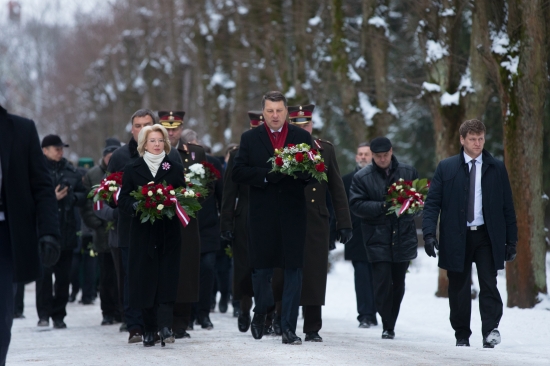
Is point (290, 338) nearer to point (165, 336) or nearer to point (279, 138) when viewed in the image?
point (165, 336)

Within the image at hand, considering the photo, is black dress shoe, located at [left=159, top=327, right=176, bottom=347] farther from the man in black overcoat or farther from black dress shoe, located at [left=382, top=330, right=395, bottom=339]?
the man in black overcoat

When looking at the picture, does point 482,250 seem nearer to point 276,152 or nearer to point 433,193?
point 433,193

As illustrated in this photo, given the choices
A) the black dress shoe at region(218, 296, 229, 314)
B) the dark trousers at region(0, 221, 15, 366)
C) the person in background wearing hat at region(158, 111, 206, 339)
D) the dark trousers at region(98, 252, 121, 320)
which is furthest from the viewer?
the black dress shoe at region(218, 296, 229, 314)

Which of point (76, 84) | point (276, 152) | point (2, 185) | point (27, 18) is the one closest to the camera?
point (2, 185)

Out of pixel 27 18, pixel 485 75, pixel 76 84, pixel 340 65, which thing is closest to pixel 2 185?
pixel 485 75

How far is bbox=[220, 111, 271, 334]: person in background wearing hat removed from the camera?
36.0 feet

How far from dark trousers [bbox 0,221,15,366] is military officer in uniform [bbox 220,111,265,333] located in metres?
4.72

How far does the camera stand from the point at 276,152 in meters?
9.33

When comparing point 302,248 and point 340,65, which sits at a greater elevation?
point 340,65

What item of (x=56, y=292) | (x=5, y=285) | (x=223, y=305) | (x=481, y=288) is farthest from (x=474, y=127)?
(x=223, y=305)

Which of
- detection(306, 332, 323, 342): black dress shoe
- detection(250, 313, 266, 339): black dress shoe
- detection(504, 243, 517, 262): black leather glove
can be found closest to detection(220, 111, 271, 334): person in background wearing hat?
detection(250, 313, 266, 339): black dress shoe

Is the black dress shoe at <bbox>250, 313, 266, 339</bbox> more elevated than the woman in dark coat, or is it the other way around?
the woman in dark coat

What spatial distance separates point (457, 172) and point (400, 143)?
889 inches

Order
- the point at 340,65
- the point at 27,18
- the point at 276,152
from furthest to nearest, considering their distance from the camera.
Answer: the point at 27,18
the point at 340,65
the point at 276,152
